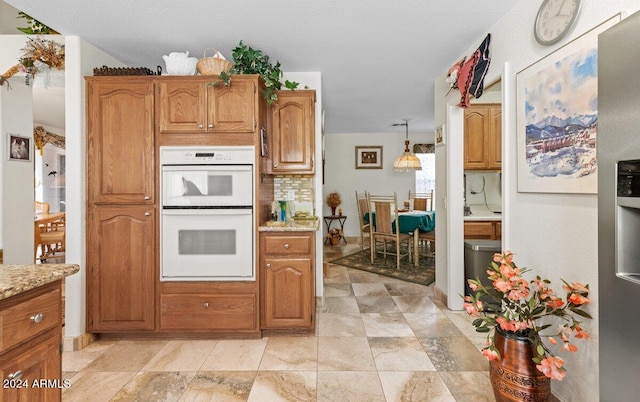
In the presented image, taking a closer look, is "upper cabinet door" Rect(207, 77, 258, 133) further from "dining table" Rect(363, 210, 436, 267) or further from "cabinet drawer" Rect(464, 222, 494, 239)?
"dining table" Rect(363, 210, 436, 267)

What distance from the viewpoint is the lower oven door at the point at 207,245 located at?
2.40 metres

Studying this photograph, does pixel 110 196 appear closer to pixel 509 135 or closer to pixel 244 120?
pixel 244 120

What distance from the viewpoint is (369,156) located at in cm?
680

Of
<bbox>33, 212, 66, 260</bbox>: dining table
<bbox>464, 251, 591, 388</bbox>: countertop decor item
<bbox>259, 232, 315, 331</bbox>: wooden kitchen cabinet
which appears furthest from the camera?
<bbox>33, 212, 66, 260</bbox>: dining table

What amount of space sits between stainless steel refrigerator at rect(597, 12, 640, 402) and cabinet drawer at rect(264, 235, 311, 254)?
1.79 m

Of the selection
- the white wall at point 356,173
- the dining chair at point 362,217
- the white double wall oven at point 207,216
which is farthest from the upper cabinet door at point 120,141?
the white wall at point 356,173

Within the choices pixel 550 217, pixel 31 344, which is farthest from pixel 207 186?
pixel 550 217

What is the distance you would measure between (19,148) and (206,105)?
234 cm

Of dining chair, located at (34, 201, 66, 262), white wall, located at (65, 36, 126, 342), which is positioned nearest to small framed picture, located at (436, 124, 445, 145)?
white wall, located at (65, 36, 126, 342)

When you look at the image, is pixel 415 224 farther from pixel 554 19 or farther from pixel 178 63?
pixel 178 63

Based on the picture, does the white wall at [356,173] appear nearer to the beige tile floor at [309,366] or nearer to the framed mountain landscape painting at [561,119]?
the beige tile floor at [309,366]

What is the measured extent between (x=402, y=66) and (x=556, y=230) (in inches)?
80.9

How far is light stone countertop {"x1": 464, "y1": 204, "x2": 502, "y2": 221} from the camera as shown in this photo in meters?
3.31

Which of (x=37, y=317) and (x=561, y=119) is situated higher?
(x=561, y=119)
